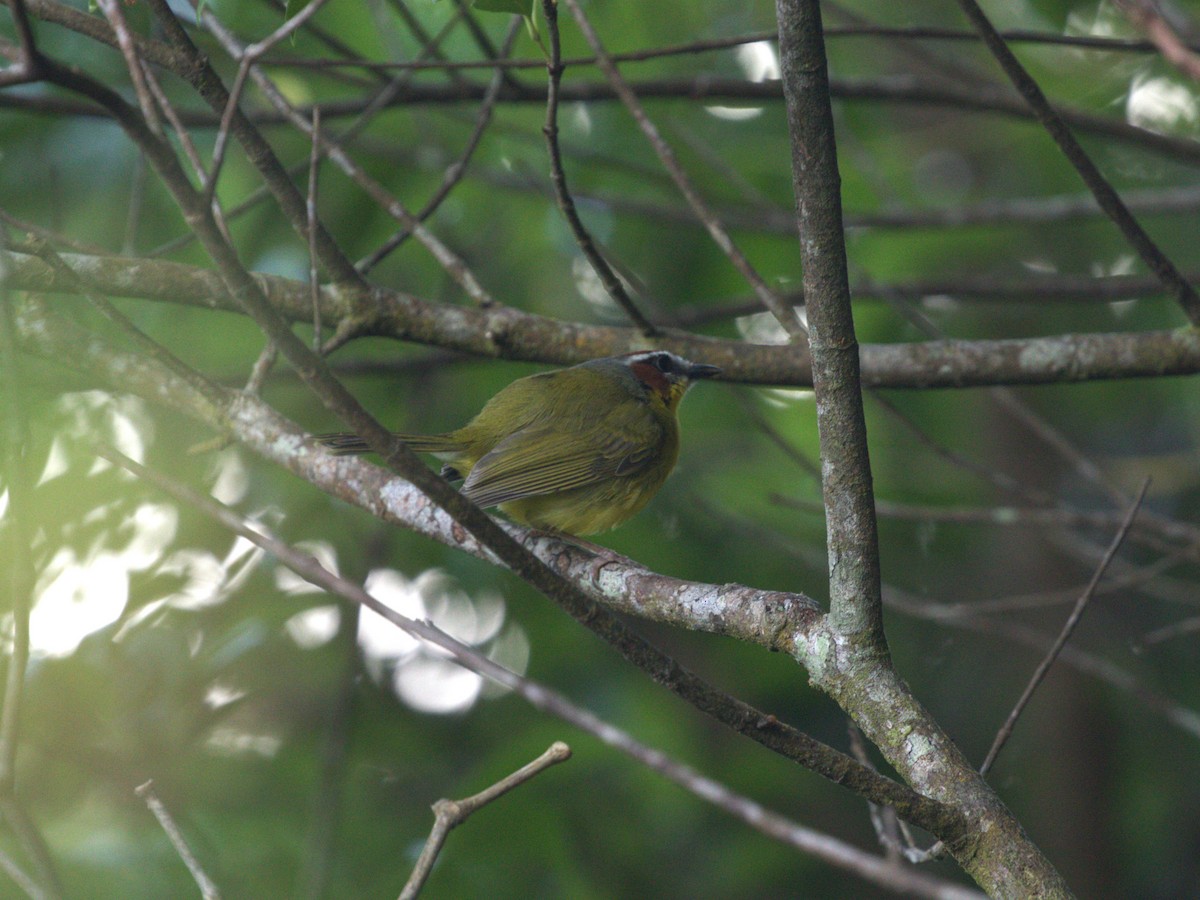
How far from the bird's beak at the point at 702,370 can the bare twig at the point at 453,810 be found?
226 centimetres

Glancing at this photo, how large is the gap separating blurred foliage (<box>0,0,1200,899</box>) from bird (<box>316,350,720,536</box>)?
48cm

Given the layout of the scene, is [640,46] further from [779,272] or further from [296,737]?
[296,737]

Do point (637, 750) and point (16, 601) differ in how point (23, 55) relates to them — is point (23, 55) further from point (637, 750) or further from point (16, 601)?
point (637, 750)

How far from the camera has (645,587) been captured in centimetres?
290

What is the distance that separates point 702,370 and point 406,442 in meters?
1.16

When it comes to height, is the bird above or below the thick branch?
below

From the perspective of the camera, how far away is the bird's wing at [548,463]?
402 centimetres

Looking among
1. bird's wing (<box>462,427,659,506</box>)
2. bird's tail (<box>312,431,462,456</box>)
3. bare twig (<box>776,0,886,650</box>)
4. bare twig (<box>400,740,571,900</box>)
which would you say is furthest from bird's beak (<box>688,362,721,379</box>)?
bare twig (<box>400,740,571,900</box>)

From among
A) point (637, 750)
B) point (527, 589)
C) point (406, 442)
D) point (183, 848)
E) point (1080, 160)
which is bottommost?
point (527, 589)

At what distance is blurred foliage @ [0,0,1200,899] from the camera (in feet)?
14.6

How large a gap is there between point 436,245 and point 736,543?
2.71 metres

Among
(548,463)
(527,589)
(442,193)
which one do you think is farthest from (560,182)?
(527,589)

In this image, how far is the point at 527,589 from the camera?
5469 mm

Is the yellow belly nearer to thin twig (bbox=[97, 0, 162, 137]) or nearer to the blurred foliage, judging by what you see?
the blurred foliage
